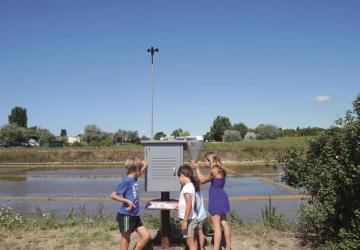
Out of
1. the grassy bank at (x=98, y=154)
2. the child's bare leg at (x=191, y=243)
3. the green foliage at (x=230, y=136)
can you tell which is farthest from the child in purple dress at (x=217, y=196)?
the green foliage at (x=230, y=136)

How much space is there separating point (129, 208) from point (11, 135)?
89062mm

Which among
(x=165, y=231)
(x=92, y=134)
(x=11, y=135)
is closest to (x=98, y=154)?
(x=165, y=231)

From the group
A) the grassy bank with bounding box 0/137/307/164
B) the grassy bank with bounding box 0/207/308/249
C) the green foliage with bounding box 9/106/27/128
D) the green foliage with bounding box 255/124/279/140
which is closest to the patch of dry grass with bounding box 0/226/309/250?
the grassy bank with bounding box 0/207/308/249

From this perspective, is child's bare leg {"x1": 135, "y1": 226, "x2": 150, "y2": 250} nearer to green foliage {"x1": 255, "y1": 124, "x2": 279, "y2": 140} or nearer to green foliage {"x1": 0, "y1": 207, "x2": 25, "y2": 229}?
green foliage {"x1": 0, "y1": 207, "x2": 25, "y2": 229}

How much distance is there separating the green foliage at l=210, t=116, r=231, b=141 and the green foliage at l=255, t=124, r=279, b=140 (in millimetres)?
9787

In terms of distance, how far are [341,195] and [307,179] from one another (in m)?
0.90

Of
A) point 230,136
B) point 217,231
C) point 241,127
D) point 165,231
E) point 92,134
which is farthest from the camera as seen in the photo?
point 241,127

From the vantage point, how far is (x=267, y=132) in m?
95.1

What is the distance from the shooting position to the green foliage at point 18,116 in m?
116

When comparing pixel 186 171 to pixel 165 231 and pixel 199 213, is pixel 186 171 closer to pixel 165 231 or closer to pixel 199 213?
pixel 199 213

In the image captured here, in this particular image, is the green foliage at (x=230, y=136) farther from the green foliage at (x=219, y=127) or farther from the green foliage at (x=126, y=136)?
the green foliage at (x=126, y=136)

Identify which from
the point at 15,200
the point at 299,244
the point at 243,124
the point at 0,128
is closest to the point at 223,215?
the point at 299,244

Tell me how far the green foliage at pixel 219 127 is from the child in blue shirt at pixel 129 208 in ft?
317

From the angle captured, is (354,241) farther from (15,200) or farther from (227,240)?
(15,200)
